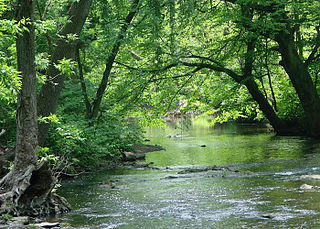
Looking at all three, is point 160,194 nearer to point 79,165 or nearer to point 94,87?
point 79,165

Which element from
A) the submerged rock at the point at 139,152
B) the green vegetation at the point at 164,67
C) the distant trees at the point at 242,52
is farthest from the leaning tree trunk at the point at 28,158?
the submerged rock at the point at 139,152

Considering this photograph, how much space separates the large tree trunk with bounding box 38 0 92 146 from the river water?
1.91 meters

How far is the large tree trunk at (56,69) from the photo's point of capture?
9.30m

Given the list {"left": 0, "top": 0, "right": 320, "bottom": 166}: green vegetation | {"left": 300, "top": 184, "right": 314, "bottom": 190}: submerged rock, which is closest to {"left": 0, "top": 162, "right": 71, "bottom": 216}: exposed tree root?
{"left": 0, "top": 0, "right": 320, "bottom": 166}: green vegetation

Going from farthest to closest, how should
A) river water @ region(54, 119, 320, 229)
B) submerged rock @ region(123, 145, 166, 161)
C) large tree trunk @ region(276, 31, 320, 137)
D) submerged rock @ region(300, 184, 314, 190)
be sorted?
large tree trunk @ region(276, 31, 320, 137)
submerged rock @ region(123, 145, 166, 161)
submerged rock @ region(300, 184, 314, 190)
river water @ region(54, 119, 320, 229)

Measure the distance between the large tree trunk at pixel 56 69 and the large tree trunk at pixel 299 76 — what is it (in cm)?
1067

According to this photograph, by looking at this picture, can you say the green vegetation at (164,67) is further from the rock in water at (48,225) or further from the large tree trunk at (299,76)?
the rock in water at (48,225)

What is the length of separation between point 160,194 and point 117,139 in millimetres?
7809

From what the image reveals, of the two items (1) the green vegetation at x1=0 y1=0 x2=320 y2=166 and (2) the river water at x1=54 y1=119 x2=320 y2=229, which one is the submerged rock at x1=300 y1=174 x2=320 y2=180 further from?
(1) the green vegetation at x1=0 y1=0 x2=320 y2=166

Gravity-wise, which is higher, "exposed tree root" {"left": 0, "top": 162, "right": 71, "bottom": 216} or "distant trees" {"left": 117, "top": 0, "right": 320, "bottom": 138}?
"distant trees" {"left": 117, "top": 0, "right": 320, "bottom": 138}

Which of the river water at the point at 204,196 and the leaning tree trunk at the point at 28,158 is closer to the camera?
the river water at the point at 204,196

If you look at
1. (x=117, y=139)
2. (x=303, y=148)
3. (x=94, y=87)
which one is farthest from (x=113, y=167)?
(x=303, y=148)

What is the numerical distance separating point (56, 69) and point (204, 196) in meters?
4.13

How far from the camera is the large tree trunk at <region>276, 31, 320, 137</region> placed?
18.3 meters
